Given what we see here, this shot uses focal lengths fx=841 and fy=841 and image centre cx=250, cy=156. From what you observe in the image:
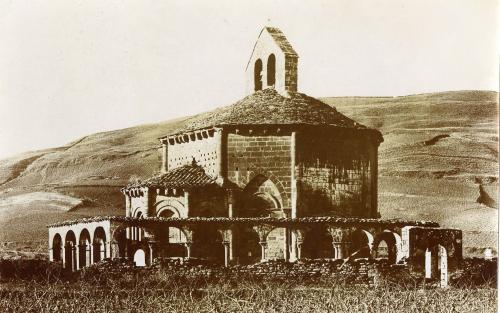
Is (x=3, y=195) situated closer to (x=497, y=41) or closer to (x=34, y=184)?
(x=34, y=184)

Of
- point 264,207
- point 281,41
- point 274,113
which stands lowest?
point 264,207

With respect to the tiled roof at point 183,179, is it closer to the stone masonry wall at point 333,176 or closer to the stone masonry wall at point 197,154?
the stone masonry wall at point 197,154

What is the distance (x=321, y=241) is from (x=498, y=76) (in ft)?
37.5

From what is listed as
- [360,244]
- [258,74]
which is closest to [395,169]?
[258,74]

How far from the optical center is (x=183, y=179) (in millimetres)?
30547

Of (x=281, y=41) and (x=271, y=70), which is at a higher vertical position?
(x=281, y=41)

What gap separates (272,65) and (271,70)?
0.21m

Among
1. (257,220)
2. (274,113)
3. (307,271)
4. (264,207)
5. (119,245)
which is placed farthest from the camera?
(274,113)

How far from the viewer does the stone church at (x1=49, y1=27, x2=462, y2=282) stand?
28078 millimetres

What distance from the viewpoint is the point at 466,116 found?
55.2 m

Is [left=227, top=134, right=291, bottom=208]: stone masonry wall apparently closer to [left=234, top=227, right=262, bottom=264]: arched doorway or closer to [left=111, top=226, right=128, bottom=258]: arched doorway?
[left=234, top=227, right=262, bottom=264]: arched doorway

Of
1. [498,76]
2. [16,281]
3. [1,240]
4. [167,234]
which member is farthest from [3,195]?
[498,76]

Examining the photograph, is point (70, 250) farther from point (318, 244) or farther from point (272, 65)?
point (272, 65)

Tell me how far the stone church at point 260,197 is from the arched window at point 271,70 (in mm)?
→ 1404
